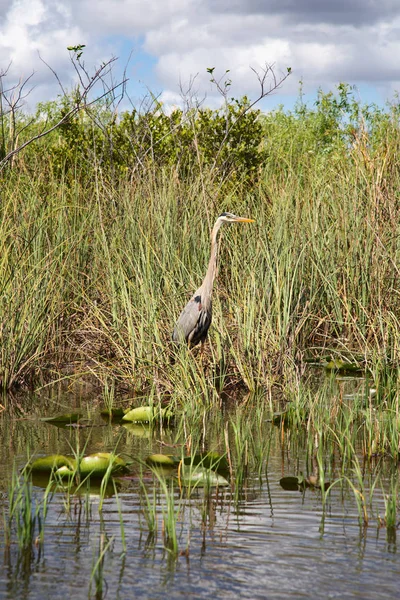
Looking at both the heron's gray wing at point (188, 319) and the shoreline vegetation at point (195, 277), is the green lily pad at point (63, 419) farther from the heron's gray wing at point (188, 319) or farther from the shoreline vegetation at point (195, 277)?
the heron's gray wing at point (188, 319)

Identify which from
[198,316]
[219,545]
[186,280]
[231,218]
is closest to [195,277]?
[186,280]

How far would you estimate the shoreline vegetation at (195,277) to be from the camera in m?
6.12

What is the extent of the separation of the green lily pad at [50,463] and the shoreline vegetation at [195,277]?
61.8 inches

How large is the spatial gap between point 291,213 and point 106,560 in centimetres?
501

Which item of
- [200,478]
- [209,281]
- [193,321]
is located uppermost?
[209,281]

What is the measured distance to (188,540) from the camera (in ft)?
10.0

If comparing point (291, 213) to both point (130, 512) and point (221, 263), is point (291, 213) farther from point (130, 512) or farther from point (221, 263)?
point (130, 512)

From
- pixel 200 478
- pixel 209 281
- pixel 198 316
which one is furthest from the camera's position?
pixel 209 281

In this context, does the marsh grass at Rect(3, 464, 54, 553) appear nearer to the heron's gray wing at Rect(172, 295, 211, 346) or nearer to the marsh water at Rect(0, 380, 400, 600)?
the marsh water at Rect(0, 380, 400, 600)

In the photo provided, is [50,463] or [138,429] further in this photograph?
[138,429]

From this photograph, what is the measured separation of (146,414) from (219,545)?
2192 mm

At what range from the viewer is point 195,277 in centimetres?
730

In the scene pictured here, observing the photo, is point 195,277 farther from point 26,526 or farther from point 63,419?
point 26,526

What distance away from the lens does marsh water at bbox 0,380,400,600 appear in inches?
109
